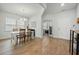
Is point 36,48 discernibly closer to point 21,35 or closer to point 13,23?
point 21,35

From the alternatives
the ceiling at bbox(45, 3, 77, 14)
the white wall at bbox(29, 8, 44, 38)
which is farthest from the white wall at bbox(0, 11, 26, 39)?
the ceiling at bbox(45, 3, 77, 14)

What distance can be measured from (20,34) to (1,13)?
0.68m

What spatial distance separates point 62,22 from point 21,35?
1084 millimetres

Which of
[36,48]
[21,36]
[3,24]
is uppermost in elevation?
[3,24]

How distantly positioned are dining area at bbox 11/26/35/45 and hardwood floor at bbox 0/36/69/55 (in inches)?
4.1

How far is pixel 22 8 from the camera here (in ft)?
8.60

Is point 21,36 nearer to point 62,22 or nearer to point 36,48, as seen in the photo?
point 36,48

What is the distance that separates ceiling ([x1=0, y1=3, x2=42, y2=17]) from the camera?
8.40 ft

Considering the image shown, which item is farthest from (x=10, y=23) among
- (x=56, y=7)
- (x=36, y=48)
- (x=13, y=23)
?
(x=56, y=7)

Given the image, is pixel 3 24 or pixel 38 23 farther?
pixel 38 23

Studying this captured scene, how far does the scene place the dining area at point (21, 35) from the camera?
8.64ft

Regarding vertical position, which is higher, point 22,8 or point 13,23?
point 22,8

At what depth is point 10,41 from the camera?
2.60 meters

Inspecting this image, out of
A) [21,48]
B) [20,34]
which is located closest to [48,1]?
[20,34]
